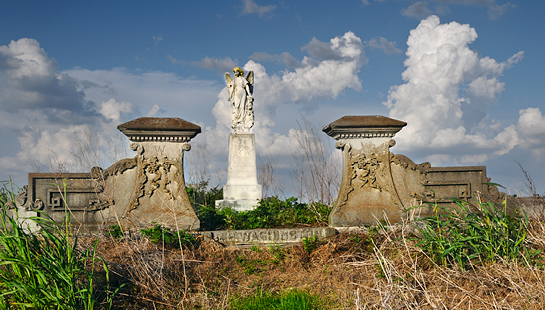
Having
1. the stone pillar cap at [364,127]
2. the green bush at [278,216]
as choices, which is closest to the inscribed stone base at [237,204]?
the green bush at [278,216]

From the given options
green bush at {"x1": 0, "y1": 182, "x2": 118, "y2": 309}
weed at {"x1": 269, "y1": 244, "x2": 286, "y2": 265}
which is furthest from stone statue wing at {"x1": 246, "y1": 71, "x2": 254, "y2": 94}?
green bush at {"x1": 0, "y1": 182, "x2": 118, "y2": 309}

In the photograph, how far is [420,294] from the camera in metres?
3.43

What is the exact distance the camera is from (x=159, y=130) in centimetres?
591

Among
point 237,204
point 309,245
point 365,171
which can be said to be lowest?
point 309,245

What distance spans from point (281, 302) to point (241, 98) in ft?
24.0

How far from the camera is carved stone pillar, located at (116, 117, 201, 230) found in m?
5.83

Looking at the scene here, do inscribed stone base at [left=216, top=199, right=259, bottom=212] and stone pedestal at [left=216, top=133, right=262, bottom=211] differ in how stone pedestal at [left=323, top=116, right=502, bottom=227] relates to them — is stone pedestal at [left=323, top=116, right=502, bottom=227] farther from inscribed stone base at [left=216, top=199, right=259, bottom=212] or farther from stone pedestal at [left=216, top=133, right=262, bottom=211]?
stone pedestal at [left=216, top=133, right=262, bottom=211]

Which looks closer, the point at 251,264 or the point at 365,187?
the point at 251,264

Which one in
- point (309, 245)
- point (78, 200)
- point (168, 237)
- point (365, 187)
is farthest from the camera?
point (365, 187)

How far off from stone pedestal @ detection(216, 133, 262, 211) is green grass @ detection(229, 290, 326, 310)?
5224 millimetres

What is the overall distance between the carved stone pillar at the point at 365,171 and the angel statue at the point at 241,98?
3872 mm

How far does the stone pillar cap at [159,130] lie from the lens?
5863 millimetres

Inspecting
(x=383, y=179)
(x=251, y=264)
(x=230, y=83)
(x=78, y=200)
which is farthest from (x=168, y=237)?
(x=230, y=83)

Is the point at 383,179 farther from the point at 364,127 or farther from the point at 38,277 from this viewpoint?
the point at 38,277
